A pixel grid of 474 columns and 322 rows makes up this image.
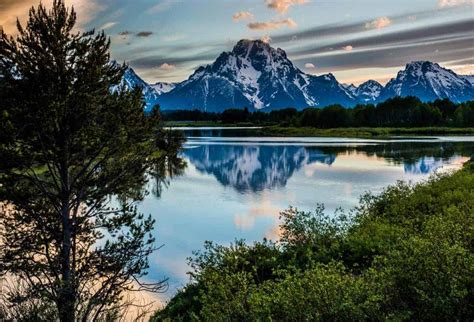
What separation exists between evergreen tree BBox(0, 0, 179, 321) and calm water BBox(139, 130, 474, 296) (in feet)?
15.4

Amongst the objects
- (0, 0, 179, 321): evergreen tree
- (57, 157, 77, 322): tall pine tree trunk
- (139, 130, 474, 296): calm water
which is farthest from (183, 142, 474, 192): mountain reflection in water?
(57, 157, 77, 322): tall pine tree trunk

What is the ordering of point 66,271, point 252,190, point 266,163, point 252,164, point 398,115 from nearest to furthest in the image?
1. point 66,271
2. point 252,190
3. point 252,164
4. point 266,163
5. point 398,115

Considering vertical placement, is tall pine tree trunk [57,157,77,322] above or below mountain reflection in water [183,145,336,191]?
above

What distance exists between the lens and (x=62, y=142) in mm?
18547

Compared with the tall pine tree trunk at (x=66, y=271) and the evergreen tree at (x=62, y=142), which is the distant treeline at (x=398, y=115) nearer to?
the evergreen tree at (x=62, y=142)

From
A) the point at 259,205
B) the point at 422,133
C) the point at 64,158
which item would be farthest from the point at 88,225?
the point at 422,133

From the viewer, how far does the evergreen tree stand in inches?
688

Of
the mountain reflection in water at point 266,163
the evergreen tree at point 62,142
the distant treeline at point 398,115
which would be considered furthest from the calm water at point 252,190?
the distant treeline at point 398,115

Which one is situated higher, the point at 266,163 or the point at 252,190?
the point at 266,163

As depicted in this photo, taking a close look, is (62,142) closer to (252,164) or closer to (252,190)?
(252,190)

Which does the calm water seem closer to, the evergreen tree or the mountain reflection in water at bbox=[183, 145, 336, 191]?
the mountain reflection in water at bbox=[183, 145, 336, 191]

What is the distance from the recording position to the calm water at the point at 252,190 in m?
29.9

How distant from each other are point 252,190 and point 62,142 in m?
32.2

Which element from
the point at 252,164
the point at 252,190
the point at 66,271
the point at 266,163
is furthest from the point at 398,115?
the point at 66,271
